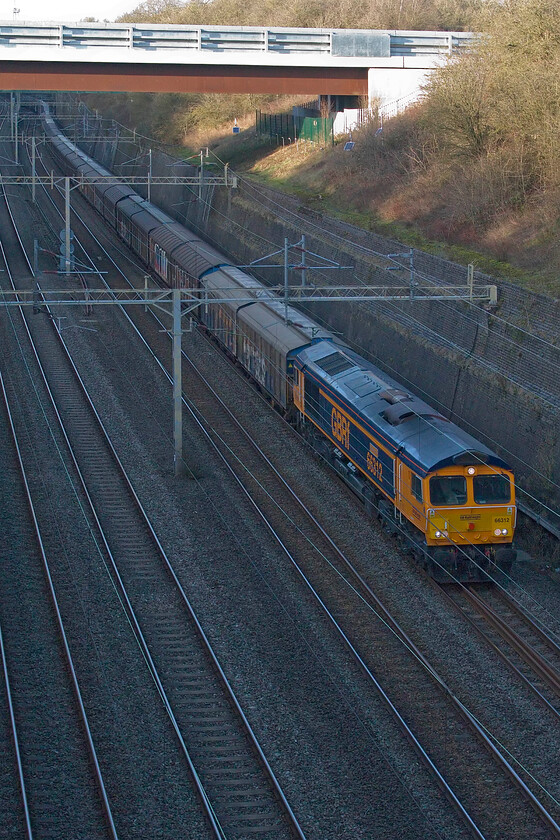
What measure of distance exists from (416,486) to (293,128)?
134 ft

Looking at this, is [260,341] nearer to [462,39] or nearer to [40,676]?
[40,676]

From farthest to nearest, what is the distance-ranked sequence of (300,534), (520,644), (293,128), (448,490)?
1. (293,128)
2. (300,534)
3. (448,490)
4. (520,644)

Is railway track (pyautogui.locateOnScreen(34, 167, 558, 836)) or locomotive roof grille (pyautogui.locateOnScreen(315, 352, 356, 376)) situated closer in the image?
railway track (pyautogui.locateOnScreen(34, 167, 558, 836))

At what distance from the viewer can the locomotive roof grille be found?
23000 mm

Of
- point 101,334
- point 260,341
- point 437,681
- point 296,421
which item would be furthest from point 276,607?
point 101,334

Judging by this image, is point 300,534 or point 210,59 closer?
point 300,534

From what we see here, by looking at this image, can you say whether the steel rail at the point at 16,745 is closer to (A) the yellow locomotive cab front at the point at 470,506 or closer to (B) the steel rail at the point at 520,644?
(A) the yellow locomotive cab front at the point at 470,506

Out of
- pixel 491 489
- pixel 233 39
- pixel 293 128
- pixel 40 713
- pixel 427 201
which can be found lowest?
pixel 40 713

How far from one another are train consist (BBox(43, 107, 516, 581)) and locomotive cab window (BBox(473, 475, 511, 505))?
0.8 inches

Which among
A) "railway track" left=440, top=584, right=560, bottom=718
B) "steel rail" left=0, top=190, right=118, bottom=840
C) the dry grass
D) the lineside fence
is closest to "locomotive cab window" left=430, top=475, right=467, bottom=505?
"railway track" left=440, top=584, right=560, bottom=718

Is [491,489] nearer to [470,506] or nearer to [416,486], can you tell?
[470,506]

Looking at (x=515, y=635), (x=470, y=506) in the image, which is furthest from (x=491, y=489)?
(x=515, y=635)

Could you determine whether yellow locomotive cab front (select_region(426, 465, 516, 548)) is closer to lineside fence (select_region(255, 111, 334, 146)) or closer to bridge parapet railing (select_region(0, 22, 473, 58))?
bridge parapet railing (select_region(0, 22, 473, 58))

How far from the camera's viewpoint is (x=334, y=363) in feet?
76.9
